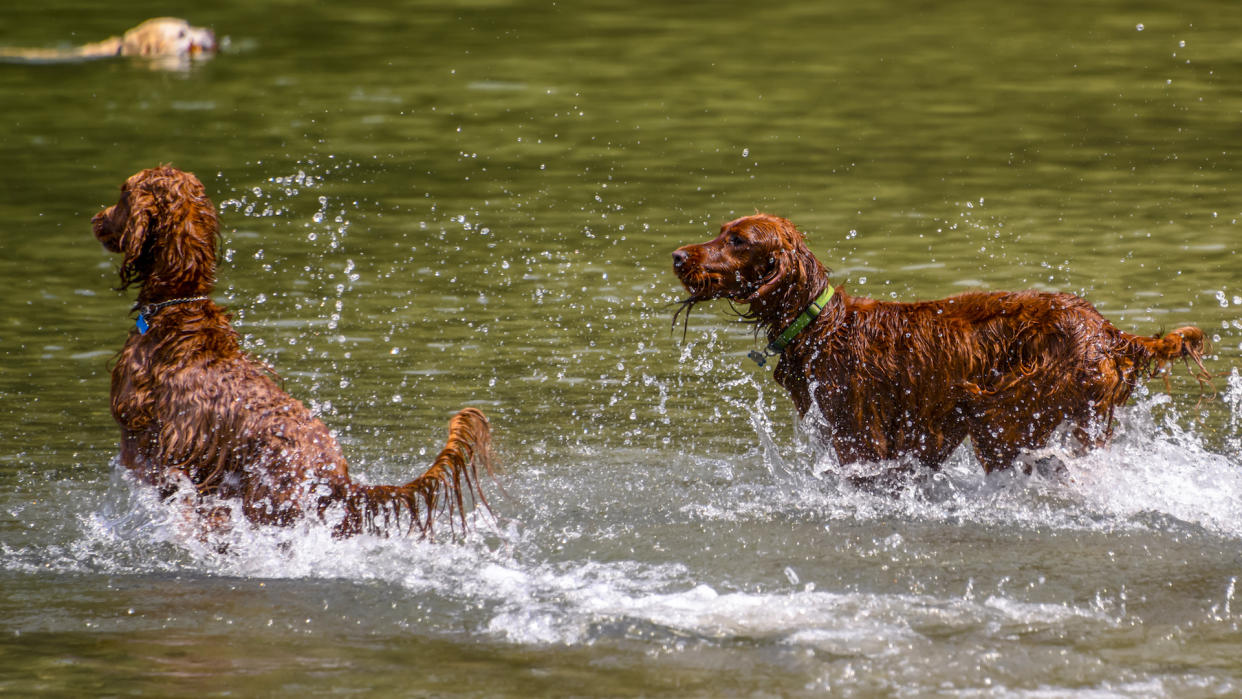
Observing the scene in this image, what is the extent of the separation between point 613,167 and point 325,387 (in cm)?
587

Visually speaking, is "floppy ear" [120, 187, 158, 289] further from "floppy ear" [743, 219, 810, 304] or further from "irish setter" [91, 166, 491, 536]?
"floppy ear" [743, 219, 810, 304]

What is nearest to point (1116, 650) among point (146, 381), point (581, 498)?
point (581, 498)

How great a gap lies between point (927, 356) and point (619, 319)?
3.49 m

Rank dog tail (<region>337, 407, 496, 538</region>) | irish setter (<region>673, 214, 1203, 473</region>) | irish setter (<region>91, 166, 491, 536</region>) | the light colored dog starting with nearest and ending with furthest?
1. dog tail (<region>337, 407, 496, 538</region>)
2. irish setter (<region>91, 166, 491, 536</region>)
3. irish setter (<region>673, 214, 1203, 473</region>)
4. the light colored dog

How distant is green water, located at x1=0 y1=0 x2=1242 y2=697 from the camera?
15.8ft

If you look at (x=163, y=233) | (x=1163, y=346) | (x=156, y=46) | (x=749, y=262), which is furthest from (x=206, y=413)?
(x=156, y=46)

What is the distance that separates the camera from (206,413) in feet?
17.7

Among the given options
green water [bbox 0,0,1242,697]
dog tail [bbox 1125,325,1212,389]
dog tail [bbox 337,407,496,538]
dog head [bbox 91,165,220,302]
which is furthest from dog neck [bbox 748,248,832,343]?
dog head [bbox 91,165,220,302]

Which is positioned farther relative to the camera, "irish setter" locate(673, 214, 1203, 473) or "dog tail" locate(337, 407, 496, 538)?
"irish setter" locate(673, 214, 1203, 473)

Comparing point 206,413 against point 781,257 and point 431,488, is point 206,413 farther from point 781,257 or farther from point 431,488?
point 781,257

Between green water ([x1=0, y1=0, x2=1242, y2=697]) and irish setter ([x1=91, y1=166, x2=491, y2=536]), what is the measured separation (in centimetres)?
19

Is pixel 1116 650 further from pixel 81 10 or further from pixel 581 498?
pixel 81 10

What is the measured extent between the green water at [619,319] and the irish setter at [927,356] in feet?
0.92

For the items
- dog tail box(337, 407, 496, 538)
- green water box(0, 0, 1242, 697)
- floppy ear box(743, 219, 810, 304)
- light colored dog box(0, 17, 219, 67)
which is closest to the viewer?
green water box(0, 0, 1242, 697)
